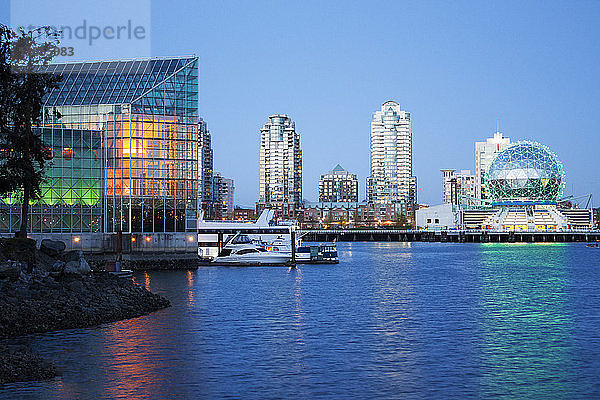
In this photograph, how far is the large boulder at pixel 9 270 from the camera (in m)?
43.8

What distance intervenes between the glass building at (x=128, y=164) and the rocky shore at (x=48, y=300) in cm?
3229

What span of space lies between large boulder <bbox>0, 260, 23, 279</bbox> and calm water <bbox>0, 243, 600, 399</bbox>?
22.3ft

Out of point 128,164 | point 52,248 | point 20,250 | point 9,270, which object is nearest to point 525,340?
point 9,270

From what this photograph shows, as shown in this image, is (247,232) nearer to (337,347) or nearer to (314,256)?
(314,256)

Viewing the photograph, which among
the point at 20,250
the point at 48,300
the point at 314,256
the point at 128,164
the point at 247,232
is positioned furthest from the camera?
the point at 247,232

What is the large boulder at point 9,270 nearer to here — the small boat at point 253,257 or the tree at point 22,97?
the tree at point 22,97

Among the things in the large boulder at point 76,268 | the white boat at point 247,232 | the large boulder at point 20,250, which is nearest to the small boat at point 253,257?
the white boat at point 247,232

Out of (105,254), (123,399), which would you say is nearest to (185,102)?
(105,254)

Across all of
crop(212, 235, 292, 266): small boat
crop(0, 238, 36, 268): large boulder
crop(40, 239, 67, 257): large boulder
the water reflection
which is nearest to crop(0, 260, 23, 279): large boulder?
crop(0, 238, 36, 268): large boulder

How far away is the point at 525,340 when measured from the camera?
132 ft

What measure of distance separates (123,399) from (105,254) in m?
63.7

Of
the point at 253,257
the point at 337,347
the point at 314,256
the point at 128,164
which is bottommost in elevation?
the point at 337,347

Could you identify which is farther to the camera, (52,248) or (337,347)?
(52,248)

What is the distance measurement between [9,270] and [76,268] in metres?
7.44
